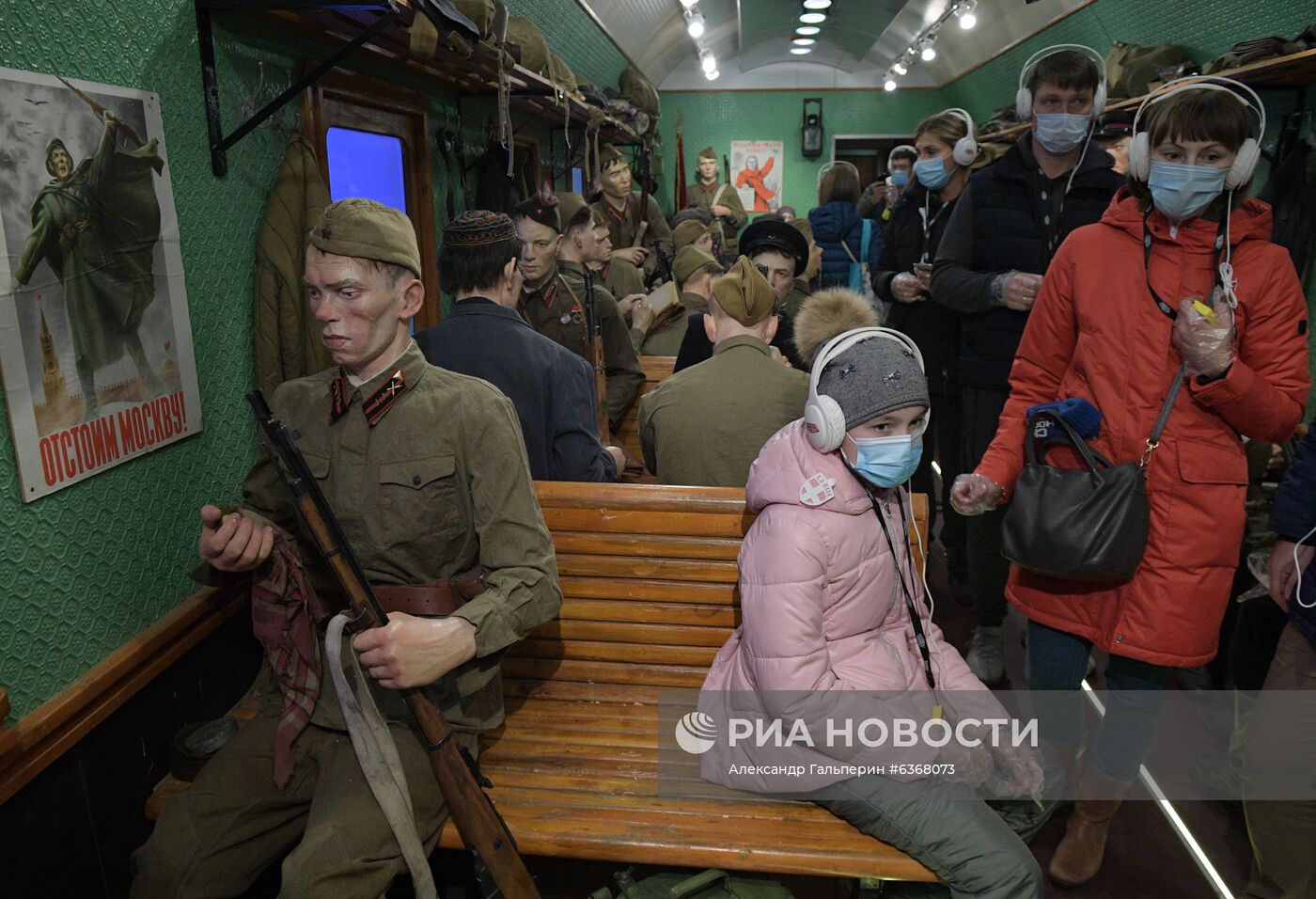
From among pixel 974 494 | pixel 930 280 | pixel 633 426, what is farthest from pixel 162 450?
pixel 930 280

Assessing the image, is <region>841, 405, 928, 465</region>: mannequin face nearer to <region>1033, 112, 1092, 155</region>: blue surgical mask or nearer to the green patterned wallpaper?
<region>1033, 112, 1092, 155</region>: blue surgical mask

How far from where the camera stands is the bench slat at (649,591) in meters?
2.66

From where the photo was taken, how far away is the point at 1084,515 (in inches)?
94.7

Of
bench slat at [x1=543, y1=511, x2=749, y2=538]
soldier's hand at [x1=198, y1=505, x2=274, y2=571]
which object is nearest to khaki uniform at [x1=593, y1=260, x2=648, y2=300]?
bench slat at [x1=543, y1=511, x2=749, y2=538]

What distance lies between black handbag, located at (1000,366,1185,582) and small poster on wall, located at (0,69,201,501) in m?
2.41

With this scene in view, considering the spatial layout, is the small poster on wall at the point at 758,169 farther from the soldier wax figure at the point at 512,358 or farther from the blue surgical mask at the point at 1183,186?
the blue surgical mask at the point at 1183,186

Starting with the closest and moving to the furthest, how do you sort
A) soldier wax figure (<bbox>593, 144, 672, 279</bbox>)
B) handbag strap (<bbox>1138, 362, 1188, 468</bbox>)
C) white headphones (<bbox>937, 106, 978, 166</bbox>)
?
handbag strap (<bbox>1138, 362, 1188, 468</bbox>) < white headphones (<bbox>937, 106, 978, 166</bbox>) < soldier wax figure (<bbox>593, 144, 672, 279</bbox>)

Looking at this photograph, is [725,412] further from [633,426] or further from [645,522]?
[633,426]

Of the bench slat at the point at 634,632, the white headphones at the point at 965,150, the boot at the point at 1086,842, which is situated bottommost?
the boot at the point at 1086,842

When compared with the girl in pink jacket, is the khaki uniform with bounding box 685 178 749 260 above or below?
above

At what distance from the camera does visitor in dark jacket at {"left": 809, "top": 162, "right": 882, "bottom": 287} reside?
6695mm

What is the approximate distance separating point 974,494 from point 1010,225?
4.42 ft

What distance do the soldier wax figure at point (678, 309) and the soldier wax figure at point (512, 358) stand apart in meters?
2.49

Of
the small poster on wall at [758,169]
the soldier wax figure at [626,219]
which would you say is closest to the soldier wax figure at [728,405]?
the soldier wax figure at [626,219]
